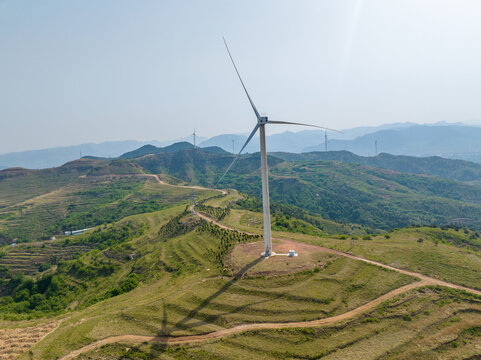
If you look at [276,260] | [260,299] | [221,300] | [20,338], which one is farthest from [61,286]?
[260,299]

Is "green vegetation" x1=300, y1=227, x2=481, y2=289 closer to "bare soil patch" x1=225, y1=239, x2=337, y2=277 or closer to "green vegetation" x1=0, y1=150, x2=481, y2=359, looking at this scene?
"green vegetation" x1=0, y1=150, x2=481, y2=359

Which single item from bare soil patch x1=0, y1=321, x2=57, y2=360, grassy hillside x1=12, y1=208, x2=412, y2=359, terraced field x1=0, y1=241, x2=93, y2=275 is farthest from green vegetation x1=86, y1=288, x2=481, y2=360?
terraced field x1=0, y1=241, x2=93, y2=275

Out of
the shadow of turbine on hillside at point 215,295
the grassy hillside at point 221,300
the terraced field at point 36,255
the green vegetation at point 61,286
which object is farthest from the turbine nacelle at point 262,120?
the terraced field at point 36,255

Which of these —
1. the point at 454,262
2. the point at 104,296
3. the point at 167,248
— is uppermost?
the point at 454,262

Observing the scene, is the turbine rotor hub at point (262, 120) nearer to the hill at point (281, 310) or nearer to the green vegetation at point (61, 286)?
the hill at point (281, 310)

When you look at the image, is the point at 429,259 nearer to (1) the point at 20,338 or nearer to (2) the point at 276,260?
(2) the point at 276,260

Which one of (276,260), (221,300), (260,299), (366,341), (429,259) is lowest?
(366,341)

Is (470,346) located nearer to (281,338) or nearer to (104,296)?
(281,338)

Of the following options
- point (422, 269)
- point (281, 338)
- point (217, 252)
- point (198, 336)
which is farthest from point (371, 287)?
point (217, 252)
